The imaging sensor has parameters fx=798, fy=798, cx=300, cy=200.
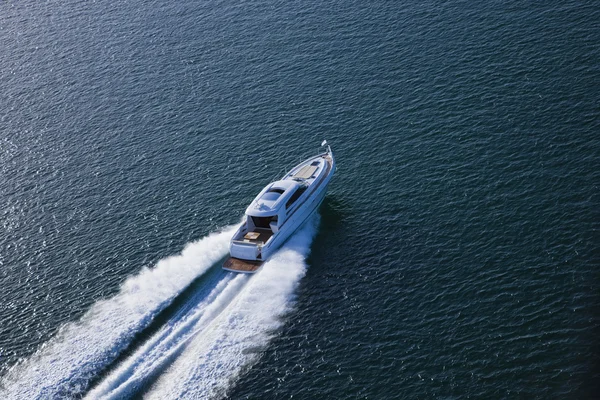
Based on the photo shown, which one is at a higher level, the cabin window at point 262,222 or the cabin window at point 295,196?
the cabin window at point 295,196

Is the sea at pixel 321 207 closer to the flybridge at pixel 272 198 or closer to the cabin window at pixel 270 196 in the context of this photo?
the flybridge at pixel 272 198

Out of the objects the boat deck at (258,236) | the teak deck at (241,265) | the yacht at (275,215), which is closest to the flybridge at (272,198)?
the yacht at (275,215)

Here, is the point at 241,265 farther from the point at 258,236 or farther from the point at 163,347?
the point at 163,347

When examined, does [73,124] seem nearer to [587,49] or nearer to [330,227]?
[330,227]

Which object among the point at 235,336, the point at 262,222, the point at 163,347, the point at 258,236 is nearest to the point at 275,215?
the point at 262,222

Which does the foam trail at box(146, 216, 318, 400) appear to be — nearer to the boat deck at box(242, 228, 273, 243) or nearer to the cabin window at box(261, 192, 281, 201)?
the boat deck at box(242, 228, 273, 243)

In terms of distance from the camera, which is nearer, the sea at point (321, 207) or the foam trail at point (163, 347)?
the foam trail at point (163, 347)
